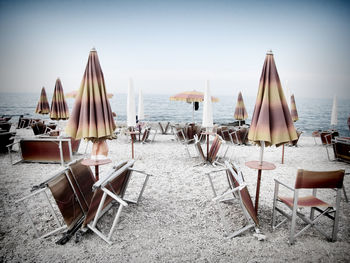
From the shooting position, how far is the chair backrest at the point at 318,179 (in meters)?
2.29

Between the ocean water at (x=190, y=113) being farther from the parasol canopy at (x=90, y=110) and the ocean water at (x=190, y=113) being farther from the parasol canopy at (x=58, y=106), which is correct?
the parasol canopy at (x=90, y=110)

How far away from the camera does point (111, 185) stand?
2.83m

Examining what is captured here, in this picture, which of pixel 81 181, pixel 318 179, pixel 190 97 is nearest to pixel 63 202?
pixel 81 181

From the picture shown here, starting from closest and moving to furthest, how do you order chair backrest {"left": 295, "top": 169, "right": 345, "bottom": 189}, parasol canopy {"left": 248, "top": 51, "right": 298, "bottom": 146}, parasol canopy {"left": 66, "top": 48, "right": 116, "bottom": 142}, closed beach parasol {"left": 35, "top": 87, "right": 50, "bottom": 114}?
chair backrest {"left": 295, "top": 169, "right": 345, "bottom": 189} < parasol canopy {"left": 248, "top": 51, "right": 298, "bottom": 146} < parasol canopy {"left": 66, "top": 48, "right": 116, "bottom": 142} < closed beach parasol {"left": 35, "top": 87, "right": 50, "bottom": 114}

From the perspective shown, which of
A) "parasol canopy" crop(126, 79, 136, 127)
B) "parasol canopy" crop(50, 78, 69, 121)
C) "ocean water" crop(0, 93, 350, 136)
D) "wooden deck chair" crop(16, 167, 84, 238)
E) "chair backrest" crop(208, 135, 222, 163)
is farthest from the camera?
"ocean water" crop(0, 93, 350, 136)

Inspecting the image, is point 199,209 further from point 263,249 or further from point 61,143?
point 61,143

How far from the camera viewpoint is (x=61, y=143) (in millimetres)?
5973

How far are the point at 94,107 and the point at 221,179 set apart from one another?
3.56 meters

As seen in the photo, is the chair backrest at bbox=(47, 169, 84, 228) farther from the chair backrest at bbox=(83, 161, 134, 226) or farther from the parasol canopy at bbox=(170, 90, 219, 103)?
the parasol canopy at bbox=(170, 90, 219, 103)

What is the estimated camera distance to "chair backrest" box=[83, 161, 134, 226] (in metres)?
2.41

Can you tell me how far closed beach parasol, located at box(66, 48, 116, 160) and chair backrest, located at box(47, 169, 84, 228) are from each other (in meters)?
0.58

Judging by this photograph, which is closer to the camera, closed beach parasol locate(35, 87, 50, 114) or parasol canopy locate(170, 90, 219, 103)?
closed beach parasol locate(35, 87, 50, 114)

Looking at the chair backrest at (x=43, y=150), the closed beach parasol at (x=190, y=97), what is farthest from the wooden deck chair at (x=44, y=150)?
the closed beach parasol at (x=190, y=97)

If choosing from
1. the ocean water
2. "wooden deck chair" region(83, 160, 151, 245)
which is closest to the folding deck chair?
"wooden deck chair" region(83, 160, 151, 245)
